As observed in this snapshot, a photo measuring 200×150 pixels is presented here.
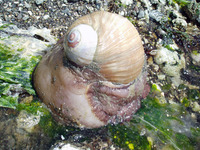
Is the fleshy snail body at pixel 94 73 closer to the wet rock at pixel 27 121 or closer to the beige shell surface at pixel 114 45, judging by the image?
the beige shell surface at pixel 114 45

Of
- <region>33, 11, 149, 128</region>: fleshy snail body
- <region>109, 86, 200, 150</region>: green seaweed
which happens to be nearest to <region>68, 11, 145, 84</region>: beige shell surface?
<region>33, 11, 149, 128</region>: fleshy snail body

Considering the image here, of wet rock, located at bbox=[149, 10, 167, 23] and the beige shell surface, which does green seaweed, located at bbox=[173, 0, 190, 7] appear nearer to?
wet rock, located at bbox=[149, 10, 167, 23]

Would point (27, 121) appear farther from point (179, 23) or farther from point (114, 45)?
point (179, 23)

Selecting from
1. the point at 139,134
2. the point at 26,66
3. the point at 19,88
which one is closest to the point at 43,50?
the point at 26,66

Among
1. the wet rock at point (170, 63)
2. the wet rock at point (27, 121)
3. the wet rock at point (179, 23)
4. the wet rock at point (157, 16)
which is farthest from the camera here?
the wet rock at point (179, 23)

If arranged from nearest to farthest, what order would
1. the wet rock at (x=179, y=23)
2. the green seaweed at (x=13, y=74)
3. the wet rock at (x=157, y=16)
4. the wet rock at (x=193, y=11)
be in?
the green seaweed at (x=13, y=74)
the wet rock at (x=157, y=16)
the wet rock at (x=179, y=23)
the wet rock at (x=193, y=11)

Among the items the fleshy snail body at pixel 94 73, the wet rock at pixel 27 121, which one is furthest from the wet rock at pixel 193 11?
the wet rock at pixel 27 121
